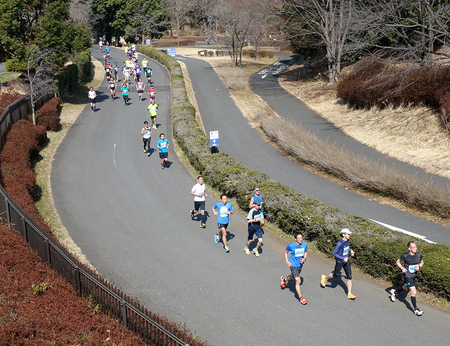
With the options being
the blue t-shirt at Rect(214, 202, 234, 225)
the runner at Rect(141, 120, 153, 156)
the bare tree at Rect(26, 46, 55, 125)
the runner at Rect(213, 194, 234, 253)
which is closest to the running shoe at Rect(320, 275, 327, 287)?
the runner at Rect(213, 194, 234, 253)

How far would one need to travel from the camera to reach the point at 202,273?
10.8m

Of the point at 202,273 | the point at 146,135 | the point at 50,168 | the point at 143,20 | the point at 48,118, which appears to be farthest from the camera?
the point at 143,20

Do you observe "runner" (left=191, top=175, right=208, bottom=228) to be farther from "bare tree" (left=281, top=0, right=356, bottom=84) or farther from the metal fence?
"bare tree" (left=281, top=0, right=356, bottom=84)

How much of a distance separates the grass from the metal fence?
2128mm

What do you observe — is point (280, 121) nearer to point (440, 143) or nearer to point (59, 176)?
point (440, 143)

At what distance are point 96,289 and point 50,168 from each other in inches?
489

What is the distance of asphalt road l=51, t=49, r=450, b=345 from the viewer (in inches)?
340

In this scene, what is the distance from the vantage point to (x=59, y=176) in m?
17.9

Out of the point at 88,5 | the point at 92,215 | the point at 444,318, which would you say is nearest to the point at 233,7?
the point at 88,5

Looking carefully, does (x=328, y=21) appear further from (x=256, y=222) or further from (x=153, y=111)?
(x=256, y=222)

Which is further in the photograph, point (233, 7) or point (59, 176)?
point (233, 7)

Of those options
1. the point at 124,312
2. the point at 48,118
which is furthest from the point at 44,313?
the point at 48,118

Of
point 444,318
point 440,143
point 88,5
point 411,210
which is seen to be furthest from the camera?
point 88,5

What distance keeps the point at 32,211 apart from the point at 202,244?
497 centimetres
